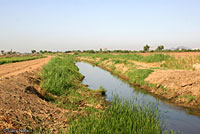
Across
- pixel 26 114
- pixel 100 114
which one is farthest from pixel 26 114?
pixel 100 114

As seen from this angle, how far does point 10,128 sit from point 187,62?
19437 mm

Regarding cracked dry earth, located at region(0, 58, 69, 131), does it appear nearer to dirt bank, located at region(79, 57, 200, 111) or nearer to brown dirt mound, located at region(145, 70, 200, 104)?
dirt bank, located at region(79, 57, 200, 111)

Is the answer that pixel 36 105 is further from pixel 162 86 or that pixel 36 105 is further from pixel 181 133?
pixel 162 86

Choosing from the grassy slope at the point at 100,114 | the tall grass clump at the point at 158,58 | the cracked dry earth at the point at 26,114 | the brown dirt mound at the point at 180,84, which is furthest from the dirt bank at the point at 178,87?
the tall grass clump at the point at 158,58

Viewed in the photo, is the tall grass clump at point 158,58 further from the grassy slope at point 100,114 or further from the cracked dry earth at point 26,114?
the cracked dry earth at point 26,114

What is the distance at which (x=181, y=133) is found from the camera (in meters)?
6.29

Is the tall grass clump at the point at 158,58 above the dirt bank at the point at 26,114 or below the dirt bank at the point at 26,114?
above

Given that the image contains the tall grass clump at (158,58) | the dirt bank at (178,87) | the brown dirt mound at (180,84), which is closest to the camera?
the dirt bank at (178,87)

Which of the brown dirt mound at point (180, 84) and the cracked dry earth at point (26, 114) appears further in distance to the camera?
the brown dirt mound at point (180, 84)

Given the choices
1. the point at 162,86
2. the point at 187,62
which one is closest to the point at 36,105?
the point at 162,86

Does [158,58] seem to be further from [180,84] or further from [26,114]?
[26,114]

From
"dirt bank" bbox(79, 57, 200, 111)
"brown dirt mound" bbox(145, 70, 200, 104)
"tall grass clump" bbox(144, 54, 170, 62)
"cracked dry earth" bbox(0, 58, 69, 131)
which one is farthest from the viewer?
"tall grass clump" bbox(144, 54, 170, 62)

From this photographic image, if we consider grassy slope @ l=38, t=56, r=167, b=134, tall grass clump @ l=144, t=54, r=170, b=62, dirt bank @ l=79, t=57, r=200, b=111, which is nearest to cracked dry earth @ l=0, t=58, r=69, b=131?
grassy slope @ l=38, t=56, r=167, b=134

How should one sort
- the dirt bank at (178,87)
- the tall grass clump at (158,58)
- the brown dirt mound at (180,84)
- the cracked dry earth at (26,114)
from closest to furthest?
the cracked dry earth at (26,114)
the dirt bank at (178,87)
the brown dirt mound at (180,84)
the tall grass clump at (158,58)
